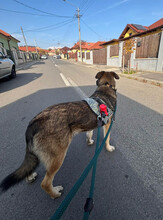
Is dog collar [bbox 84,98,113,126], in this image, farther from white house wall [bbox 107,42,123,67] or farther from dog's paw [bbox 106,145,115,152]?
white house wall [bbox 107,42,123,67]

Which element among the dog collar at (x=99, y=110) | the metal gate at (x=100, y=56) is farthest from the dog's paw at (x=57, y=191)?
the metal gate at (x=100, y=56)

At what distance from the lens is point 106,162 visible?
6.55ft

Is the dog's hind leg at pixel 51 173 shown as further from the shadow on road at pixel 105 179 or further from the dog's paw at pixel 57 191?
the shadow on road at pixel 105 179

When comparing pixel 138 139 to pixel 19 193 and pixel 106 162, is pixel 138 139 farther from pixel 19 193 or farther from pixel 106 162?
pixel 19 193

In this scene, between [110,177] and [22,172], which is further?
[110,177]

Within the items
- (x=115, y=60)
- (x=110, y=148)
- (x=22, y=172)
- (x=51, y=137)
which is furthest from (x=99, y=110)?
(x=115, y=60)

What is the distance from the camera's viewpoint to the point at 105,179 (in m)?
1.71

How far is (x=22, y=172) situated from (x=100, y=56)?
22603 mm

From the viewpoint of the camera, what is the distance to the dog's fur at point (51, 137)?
1324 millimetres

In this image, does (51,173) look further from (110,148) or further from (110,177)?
(110,148)

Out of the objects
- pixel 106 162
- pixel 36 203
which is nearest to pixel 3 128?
pixel 36 203

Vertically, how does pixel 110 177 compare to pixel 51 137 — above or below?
below

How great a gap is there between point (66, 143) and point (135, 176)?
3.84ft

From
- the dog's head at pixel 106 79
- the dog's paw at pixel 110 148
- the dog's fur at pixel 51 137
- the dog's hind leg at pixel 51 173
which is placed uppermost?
the dog's head at pixel 106 79
